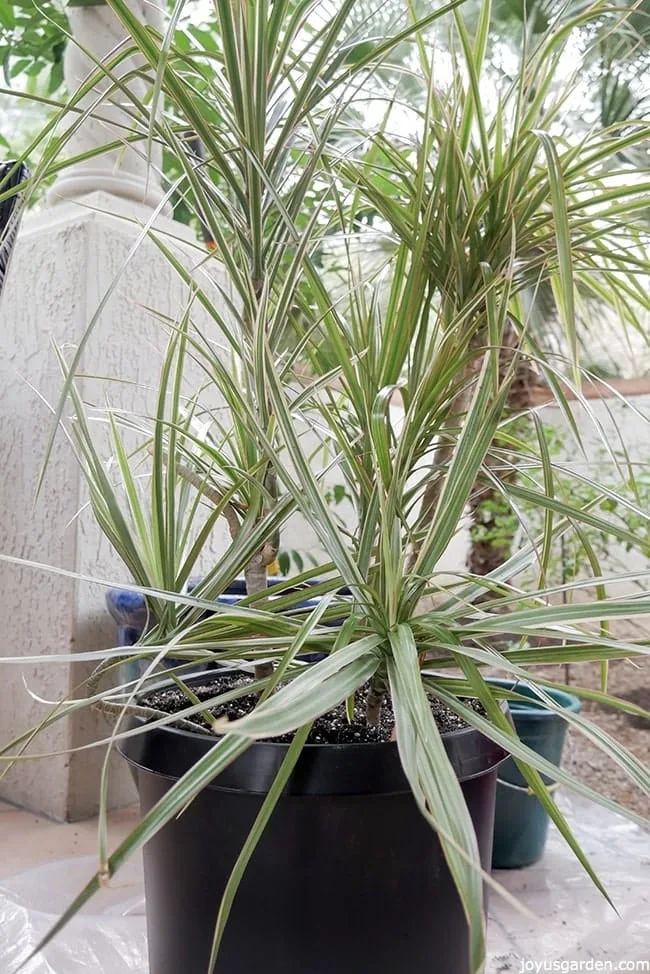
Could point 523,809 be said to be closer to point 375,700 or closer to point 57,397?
point 375,700

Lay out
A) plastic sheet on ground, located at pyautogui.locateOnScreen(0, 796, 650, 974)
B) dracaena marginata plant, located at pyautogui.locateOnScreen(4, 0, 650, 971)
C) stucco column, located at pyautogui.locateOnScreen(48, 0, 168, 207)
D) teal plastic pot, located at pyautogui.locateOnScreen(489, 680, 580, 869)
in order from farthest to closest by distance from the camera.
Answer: stucco column, located at pyautogui.locateOnScreen(48, 0, 168, 207), teal plastic pot, located at pyautogui.locateOnScreen(489, 680, 580, 869), plastic sheet on ground, located at pyautogui.locateOnScreen(0, 796, 650, 974), dracaena marginata plant, located at pyautogui.locateOnScreen(4, 0, 650, 971)

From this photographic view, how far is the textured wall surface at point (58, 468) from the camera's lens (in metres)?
1.03

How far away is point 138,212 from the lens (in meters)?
1.19

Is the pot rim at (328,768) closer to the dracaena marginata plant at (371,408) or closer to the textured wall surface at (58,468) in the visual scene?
the dracaena marginata plant at (371,408)

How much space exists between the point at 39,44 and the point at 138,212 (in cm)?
50

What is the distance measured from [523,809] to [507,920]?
Result: 16cm

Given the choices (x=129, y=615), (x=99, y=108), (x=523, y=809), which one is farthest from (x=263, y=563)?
(x=99, y=108)

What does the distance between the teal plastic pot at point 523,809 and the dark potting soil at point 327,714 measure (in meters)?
0.34

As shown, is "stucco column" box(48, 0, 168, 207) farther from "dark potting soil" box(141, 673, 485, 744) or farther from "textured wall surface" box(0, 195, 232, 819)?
"dark potting soil" box(141, 673, 485, 744)

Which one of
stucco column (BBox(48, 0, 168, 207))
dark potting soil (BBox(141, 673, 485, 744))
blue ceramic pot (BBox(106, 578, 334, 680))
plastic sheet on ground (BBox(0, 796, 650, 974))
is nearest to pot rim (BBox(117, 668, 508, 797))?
dark potting soil (BBox(141, 673, 485, 744))

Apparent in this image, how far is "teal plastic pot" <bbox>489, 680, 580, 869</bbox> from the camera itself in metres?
0.91

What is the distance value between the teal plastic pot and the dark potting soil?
34cm

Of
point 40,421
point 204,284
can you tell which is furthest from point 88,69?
point 40,421

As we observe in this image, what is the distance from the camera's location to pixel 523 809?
91 cm
